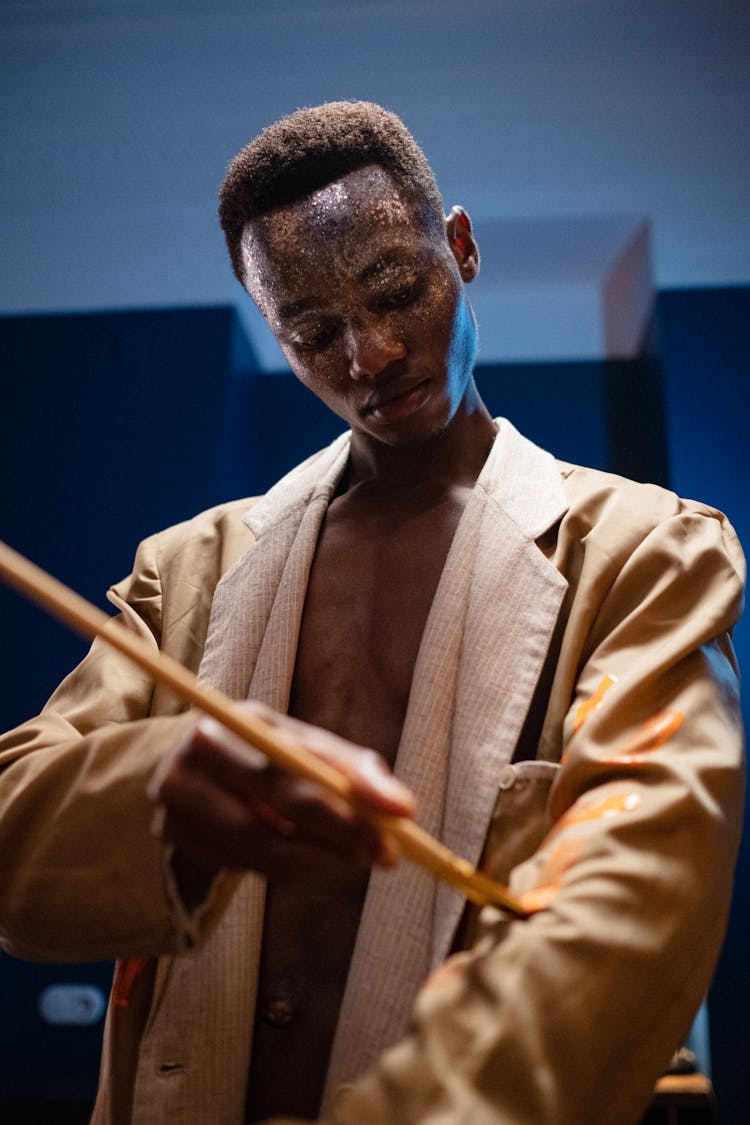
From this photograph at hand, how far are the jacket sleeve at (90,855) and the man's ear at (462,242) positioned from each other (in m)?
0.67

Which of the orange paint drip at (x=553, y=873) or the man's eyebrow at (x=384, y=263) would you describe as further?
the man's eyebrow at (x=384, y=263)

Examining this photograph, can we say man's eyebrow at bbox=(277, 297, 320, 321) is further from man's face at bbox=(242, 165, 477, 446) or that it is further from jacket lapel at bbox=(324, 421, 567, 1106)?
jacket lapel at bbox=(324, 421, 567, 1106)

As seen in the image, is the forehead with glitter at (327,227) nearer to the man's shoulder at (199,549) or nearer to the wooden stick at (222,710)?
the man's shoulder at (199,549)

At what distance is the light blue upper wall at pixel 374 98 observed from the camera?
5.86 feet

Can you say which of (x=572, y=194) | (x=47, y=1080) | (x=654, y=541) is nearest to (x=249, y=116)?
(x=572, y=194)

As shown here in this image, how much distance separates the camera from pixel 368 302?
1.03 metres

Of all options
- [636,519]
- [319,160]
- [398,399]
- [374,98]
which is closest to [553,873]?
[636,519]

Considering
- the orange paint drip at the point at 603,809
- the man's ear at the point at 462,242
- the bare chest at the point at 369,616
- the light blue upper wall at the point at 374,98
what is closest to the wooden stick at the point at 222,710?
the orange paint drip at the point at 603,809

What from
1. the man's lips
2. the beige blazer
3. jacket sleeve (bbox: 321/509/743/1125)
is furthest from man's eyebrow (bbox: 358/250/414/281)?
jacket sleeve (bbox: 321/509/743/1125)

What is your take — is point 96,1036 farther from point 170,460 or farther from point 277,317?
point 277,317

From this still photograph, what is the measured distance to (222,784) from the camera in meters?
0.59

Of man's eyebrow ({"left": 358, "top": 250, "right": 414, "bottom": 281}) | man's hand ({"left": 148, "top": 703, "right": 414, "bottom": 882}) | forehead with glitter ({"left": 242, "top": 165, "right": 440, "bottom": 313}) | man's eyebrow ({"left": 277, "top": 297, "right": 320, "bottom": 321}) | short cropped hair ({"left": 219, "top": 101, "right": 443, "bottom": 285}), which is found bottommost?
man's hand ({"left": 148, "top": 703, "right": 414, "bottom": 882})

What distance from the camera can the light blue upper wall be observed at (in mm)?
1785

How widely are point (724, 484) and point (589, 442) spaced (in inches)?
12.7
